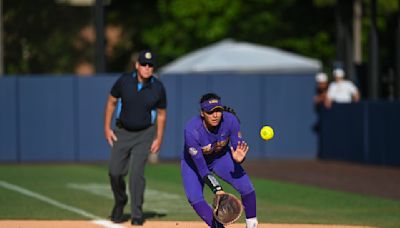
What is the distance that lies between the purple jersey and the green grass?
2.89 m

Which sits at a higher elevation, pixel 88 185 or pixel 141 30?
pixel 141 30

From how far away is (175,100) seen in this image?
24.5 meters

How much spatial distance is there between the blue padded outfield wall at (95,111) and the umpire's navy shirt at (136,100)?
11.5 metres

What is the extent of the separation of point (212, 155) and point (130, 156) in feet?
8.13

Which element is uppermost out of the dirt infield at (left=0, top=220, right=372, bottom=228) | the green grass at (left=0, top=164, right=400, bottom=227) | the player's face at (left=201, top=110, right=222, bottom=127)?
the player's face at (left=201, top=110, right=222, bottom=127)

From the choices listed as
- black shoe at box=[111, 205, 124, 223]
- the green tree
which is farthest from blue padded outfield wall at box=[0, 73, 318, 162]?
the green tree

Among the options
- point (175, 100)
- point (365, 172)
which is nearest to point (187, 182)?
point (365, 172)

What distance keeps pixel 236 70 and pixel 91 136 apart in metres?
5.23

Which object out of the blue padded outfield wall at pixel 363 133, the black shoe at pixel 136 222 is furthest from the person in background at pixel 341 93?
the black shoe at pixel 136 222

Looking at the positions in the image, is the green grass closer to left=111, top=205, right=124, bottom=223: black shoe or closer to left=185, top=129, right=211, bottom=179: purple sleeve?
left=111, top=205, right=124, bottom=223: black shoe

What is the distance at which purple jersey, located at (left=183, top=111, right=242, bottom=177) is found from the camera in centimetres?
1034

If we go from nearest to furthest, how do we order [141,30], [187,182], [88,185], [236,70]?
[187,182] < [88,185] < [236,70] < [141,30]

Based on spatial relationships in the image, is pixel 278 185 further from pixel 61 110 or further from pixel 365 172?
pixel 61 110

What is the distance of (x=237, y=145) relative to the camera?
10328 mm
